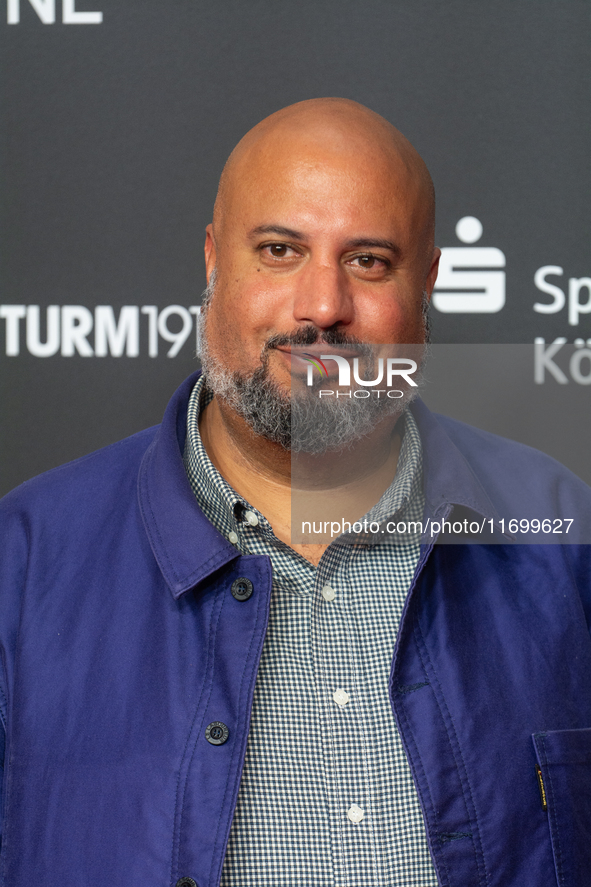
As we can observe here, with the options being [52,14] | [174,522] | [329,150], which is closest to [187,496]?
[174,522]

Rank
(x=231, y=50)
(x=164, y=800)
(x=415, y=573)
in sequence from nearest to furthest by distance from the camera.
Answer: (x=164, y=800) < (x=415, y=573) < (x=231, y=50)

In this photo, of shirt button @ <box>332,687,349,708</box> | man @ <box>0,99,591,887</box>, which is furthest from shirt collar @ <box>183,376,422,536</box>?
shirt button @ <box>332,687,349,708</box>

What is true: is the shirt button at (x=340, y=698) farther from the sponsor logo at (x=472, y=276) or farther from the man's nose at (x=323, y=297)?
the sponsor logo at (x=472, y=276)

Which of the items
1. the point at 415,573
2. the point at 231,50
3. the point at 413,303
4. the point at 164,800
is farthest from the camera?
the point at 231,50

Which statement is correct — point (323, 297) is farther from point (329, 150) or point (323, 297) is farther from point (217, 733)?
point (217, 733)

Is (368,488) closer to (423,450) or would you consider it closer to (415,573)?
(423,450)

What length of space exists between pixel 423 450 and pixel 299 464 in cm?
19

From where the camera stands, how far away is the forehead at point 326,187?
1.09m

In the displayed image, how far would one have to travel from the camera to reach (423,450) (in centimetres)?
124

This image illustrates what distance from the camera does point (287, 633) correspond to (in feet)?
3.38

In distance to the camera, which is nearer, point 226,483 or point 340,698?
point 340,698

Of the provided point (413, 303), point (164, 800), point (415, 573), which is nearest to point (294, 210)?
point (413, 303)

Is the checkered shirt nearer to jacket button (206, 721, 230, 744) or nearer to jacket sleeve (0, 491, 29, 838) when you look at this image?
jacket button (206, 721, 230, 744)

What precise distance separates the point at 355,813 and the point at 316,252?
67 cm
